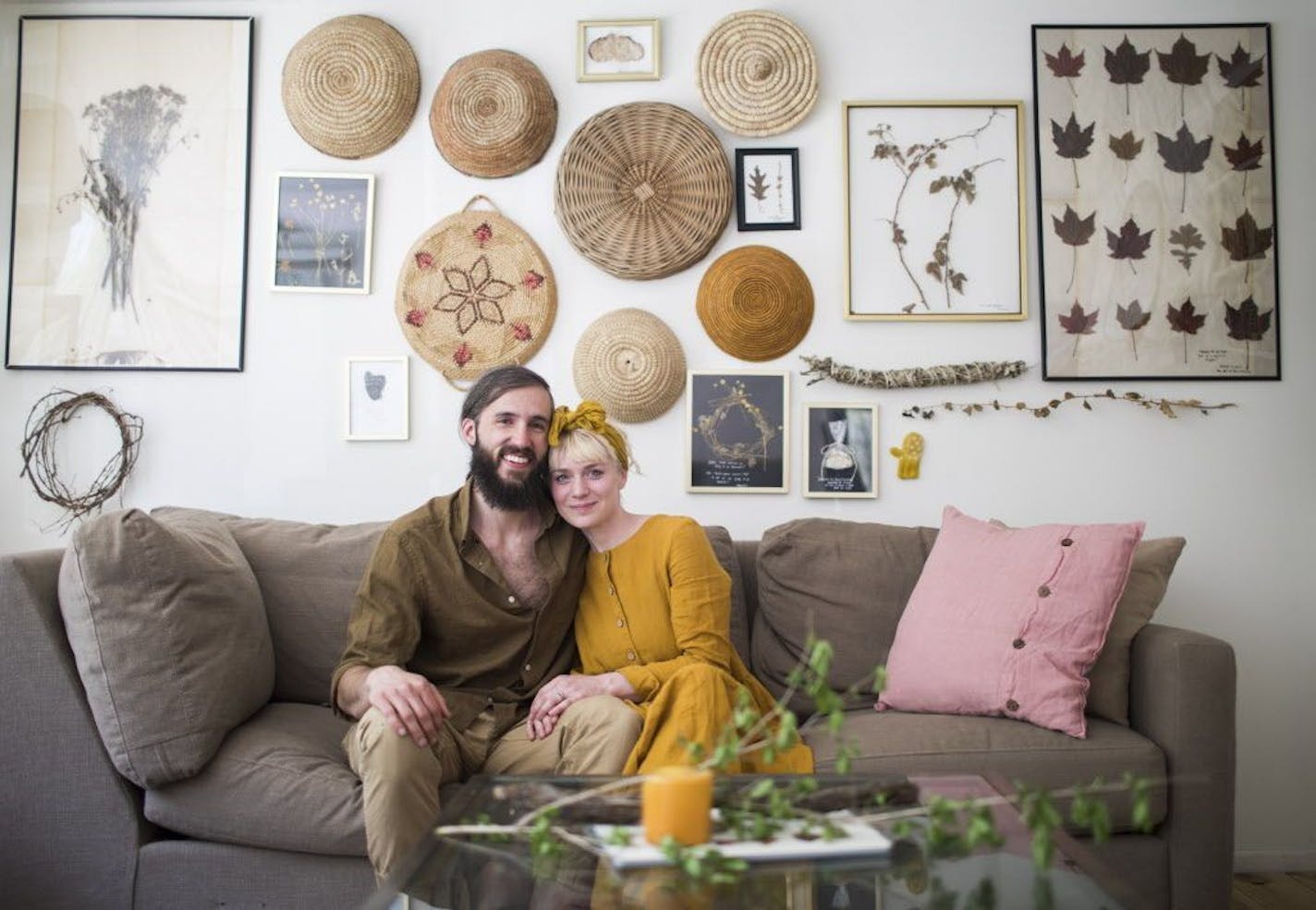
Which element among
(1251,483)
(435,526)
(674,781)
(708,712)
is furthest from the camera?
(1251,483)

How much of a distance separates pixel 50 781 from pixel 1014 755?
1.85m

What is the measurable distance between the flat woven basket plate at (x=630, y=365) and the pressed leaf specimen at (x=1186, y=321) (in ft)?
4.52

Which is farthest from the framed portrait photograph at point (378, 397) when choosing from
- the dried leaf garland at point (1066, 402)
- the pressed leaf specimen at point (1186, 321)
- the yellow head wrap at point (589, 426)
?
the pressed leaf specimen at point (1186, 321)

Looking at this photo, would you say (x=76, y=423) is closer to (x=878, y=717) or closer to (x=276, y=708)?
(x=276, y=708)

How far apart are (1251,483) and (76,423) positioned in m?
3.31

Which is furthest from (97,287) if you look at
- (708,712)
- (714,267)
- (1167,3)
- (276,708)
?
(1167,3)

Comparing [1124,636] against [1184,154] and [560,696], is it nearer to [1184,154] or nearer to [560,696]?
[560,696]

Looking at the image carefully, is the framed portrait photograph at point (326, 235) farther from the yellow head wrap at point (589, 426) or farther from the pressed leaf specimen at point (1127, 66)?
the pressed leaf specimen at point (1127, 66)

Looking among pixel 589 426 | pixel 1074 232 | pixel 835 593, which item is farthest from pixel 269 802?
pixel 1074 232

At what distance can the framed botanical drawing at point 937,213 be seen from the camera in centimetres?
307

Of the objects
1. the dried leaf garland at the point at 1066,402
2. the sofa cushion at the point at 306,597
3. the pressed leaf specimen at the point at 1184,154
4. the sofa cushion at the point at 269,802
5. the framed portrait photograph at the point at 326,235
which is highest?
the pressed leaf specimen at the point at 1184,154

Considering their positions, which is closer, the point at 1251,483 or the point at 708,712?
the point at 708,712

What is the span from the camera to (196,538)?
7.68ft

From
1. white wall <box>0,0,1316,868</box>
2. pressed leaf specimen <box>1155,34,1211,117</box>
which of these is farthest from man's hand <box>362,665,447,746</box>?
pressed leaf specimen <box>1155,34,1211,117</box>
